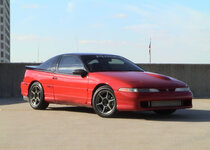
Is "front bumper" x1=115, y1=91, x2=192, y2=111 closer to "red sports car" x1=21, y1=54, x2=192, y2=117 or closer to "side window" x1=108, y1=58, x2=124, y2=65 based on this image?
"red sports car" x1=21, y1=54, x2=192, y2=117

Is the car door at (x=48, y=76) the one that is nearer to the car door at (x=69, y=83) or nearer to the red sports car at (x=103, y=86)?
the red sports car at (x=103, y=86)

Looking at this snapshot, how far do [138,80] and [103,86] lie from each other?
0.69 metres

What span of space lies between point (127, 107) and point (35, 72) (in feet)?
10.3

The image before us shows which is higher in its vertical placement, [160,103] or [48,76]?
[48,76]

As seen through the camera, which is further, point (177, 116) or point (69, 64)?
point (69, 64)

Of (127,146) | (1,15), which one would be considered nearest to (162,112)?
(127,146)

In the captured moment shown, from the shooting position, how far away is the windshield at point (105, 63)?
9133mm

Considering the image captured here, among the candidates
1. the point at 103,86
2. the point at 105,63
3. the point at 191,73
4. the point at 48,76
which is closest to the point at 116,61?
the point at 105,63

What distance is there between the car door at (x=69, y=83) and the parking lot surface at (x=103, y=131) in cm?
35

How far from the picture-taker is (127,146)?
5277 mm

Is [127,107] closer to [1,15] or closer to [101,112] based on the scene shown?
[101,112]

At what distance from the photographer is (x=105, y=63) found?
30.6ft

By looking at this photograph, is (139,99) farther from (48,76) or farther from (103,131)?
(48,76)

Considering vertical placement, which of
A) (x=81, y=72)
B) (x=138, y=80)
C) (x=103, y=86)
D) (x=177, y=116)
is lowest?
(x=177, y=116)
